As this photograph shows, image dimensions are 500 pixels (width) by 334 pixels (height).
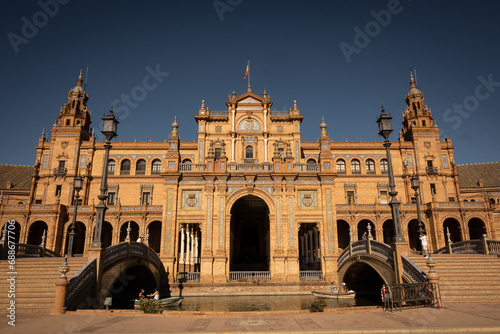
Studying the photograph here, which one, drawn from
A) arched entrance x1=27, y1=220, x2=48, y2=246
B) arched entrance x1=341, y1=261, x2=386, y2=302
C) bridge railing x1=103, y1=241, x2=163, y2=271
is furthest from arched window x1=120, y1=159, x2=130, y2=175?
arched entrance x1=341, y1=261, x2=386, y2=302

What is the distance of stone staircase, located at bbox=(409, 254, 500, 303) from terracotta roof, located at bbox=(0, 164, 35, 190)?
54.0 m

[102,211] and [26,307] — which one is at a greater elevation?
[102,211]

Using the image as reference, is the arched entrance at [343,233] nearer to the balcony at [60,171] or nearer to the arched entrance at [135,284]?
the arched entrance at [135,284]

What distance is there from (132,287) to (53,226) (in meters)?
17.3

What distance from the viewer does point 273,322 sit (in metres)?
9.62

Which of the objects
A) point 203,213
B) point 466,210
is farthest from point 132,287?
point 466,210

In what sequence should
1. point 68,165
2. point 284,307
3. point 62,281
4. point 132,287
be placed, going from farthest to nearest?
1. point 68,165
2. point 132,287
3. point 284,307
4. point 62,281

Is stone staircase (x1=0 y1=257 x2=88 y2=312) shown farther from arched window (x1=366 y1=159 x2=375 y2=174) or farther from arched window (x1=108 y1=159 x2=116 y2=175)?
arched window (x1=366 y1=159 x2=375 y2=174)

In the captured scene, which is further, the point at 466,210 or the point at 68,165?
the point at 68,165

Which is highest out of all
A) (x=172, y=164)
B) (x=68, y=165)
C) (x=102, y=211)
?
(x=68, y=165)

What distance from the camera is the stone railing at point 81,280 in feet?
43.0

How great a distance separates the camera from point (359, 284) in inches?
1086

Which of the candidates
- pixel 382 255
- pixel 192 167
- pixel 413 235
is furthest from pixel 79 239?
pixel 413 235

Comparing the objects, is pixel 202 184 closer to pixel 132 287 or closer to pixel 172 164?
pixel 172 164
